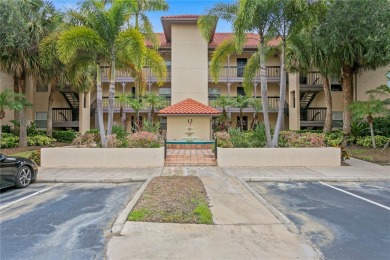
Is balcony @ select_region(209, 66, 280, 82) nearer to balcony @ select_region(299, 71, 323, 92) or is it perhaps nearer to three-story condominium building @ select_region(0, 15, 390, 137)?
three-story condominium building @ select_region(0, 15, 390, 137)

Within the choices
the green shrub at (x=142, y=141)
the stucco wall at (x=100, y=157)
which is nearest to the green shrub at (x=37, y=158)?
the stucco wall at (x=100, y=157)

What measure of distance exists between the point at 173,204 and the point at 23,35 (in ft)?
55.2

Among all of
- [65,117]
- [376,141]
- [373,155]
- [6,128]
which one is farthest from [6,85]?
[376,141]

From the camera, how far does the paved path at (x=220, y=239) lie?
3965mm

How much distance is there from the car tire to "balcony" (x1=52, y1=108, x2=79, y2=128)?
1797cm

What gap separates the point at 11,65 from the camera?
1806 cm

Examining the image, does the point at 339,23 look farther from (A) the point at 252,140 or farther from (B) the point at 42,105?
(B) the point at 42,105

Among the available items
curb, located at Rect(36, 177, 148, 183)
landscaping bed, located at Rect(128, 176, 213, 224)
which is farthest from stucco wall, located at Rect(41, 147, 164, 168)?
landscaping bed, located at Rect(128, 176, 213, 224)

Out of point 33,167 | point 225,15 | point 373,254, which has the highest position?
point 225,15

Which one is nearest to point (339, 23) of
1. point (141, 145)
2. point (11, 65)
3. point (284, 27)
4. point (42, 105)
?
point (284, 27)

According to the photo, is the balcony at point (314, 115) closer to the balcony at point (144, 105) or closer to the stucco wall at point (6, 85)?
the balcony at point (144, 105)

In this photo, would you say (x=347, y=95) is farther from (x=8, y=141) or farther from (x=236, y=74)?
(x=8, y=141)

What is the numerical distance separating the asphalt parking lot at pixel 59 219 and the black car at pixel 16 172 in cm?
24

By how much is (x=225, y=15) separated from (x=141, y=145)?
7.42 meters
